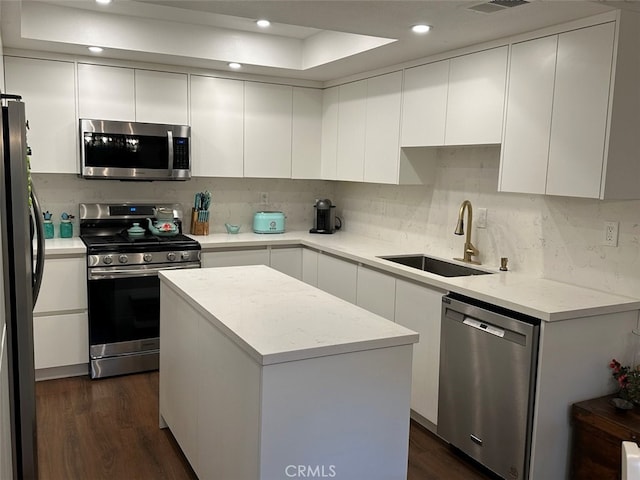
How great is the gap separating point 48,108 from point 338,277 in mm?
2321

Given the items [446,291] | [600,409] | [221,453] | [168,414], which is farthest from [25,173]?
[600,409]

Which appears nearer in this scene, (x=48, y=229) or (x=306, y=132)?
(x=48, y=229)

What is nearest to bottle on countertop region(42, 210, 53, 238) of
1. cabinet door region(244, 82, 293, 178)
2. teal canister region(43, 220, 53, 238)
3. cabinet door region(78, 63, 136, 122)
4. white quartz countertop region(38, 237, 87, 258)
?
teal canister region(43, 220, 53, 238)

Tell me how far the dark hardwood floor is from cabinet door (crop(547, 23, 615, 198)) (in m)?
1.51

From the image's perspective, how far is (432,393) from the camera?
123 inches

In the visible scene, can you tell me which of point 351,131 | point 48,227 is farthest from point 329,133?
point 48,227

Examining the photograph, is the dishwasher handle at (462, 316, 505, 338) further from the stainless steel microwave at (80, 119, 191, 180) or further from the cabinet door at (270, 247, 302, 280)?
the stainless steel microwave at (80, 119, 191, 180)

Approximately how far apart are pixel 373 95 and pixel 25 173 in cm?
275

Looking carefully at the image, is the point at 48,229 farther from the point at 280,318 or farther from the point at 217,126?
the point at 280,318

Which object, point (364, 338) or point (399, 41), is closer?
point (364, 338)

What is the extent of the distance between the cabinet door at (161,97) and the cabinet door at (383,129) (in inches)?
55.4

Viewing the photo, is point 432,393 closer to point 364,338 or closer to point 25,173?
point 364,338

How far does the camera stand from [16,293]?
1930mm

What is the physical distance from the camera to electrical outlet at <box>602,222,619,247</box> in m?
2.79
